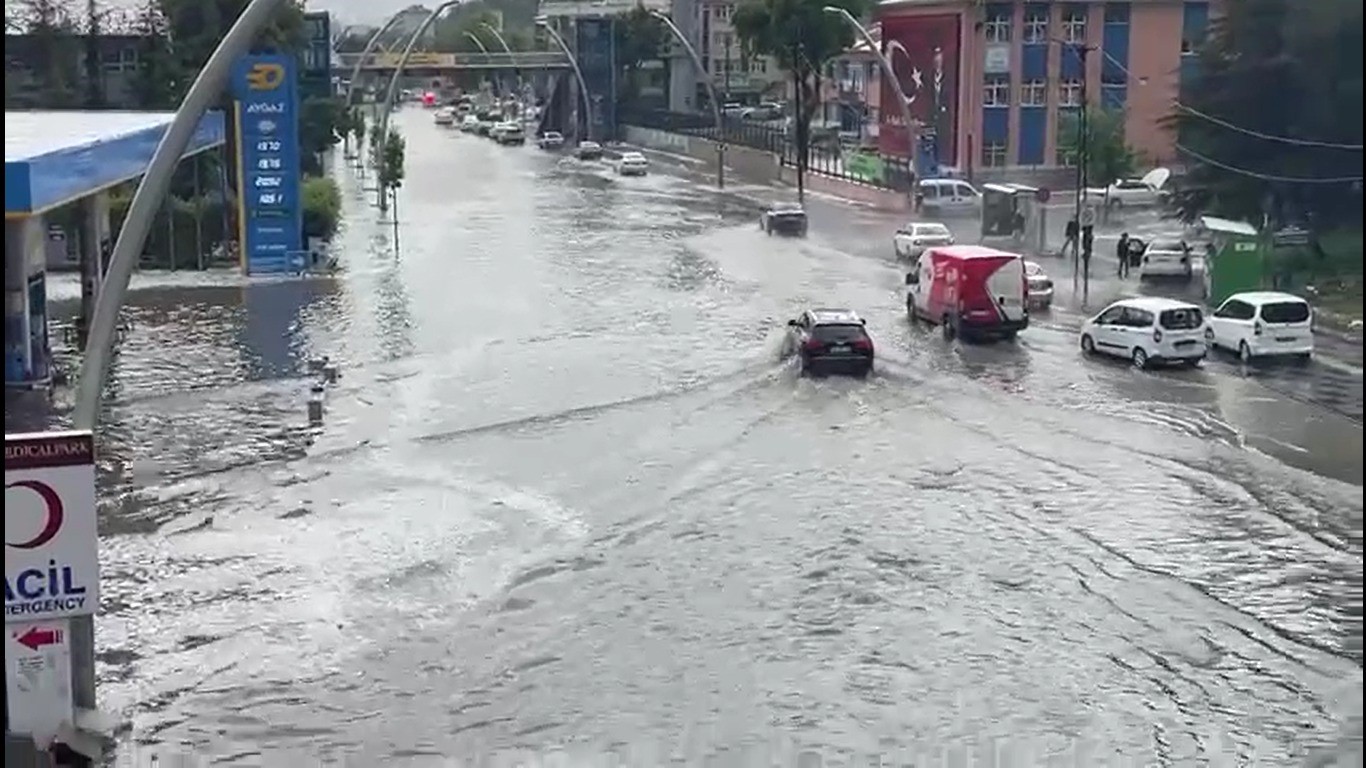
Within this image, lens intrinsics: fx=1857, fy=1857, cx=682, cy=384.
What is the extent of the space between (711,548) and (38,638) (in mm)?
6982

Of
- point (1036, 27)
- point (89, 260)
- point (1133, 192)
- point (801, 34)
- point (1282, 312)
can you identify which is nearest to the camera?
point (1282, 312)

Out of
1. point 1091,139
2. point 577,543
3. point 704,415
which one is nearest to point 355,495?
point 577,543

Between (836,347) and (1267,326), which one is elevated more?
(1267,326)

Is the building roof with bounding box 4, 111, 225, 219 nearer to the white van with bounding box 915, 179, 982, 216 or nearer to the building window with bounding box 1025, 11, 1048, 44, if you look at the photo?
the white van with bounding box 915, 179, 982, 216

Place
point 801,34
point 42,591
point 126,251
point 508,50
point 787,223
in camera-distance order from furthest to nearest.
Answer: point 508,50, point 801,34, point 787,223, point 126,251, point 42,591

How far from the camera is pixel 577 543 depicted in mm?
16578

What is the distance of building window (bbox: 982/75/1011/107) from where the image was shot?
58.9 m

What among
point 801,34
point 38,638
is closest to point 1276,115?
point 38,638

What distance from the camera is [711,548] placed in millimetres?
16438

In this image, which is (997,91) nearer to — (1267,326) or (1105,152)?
(1105,152)

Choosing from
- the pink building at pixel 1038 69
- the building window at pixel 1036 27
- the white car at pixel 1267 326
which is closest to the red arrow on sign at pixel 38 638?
the white car at pixel 1267 326

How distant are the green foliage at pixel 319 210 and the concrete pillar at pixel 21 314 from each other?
1590 cm

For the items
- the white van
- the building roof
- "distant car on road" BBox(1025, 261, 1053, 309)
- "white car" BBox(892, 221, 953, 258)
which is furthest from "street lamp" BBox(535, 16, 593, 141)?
"distant car on road" BBox(1025, 261, 1053, 309)

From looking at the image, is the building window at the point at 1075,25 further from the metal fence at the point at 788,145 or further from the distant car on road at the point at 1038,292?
the distant car on road at the point at 1038,292
